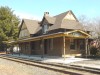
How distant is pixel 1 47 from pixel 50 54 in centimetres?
2625

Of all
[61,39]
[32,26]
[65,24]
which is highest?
[32,26]

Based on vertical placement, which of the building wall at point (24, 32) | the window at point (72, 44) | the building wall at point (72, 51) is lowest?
the building wall at point (72, 51)

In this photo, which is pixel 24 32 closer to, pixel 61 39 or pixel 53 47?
pixel 53 47

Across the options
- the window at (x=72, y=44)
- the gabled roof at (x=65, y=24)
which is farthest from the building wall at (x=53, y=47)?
the gabled roof at (x=65, y=24)

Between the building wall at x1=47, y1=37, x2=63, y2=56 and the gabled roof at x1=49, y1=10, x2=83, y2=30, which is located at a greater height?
the gabled roof at x1=49, y1=10, x2=83, y2=30

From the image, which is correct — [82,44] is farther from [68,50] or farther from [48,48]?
[48,48]

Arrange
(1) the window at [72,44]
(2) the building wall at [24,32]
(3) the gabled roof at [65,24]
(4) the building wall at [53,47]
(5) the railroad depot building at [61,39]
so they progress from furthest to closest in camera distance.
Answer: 1. (2) the building wall at [24,32]
2. (3) the gabled roof at [65,24]
3. (1) the window at [72,44]
4. (4) the building wall at [53,47]
5. (5) the railroad depot building at [61,39]

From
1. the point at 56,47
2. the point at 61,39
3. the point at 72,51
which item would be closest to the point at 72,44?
the point at 72,51

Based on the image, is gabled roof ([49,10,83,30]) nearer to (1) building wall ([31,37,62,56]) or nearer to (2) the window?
(1) building wall ([31,37,62,56])

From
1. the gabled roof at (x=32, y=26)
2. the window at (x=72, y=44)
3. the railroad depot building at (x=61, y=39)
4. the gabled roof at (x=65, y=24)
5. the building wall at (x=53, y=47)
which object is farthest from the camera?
the gabled roof at (x=32, y=26)

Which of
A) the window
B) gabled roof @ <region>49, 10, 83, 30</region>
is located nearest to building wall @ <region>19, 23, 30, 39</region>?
gabled roof @ <region>49, 10, 83, 30</region>

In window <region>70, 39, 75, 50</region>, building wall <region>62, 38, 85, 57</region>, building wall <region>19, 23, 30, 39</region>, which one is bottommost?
building wall <region>62, 38, 85, 57</region>

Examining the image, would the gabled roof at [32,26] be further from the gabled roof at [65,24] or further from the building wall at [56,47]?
the building wall at [56,47]

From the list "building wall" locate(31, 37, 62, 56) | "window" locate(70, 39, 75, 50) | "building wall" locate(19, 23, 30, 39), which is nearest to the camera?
"building wall" locate(31, 37, 62, 56)
